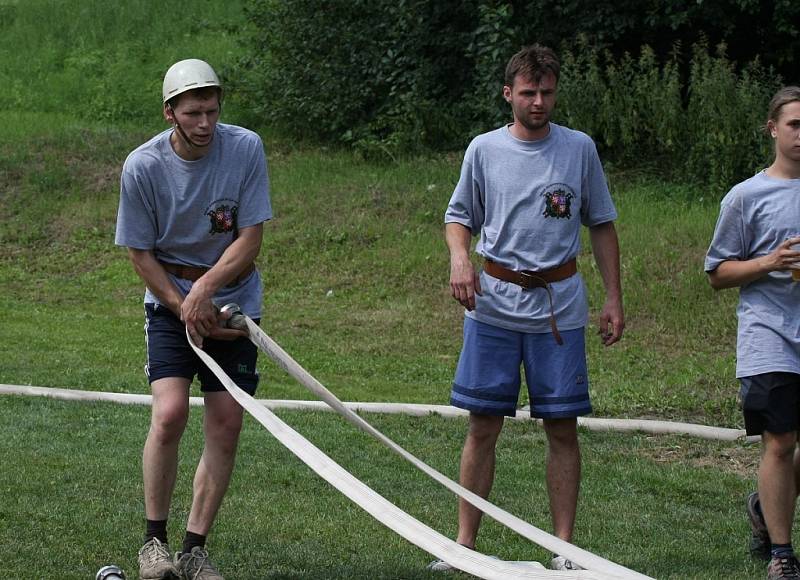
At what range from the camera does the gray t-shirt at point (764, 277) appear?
16.0 feet

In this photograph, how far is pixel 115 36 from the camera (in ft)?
75.9

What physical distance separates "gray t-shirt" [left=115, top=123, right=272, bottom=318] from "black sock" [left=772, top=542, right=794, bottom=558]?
213 cm

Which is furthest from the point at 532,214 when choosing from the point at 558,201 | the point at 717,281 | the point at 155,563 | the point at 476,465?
the point at 155,563

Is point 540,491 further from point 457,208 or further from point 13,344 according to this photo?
point 13,344

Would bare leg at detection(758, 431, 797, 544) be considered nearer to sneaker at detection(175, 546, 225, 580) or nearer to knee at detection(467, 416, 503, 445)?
knee at detection(467, 416, 503, 445)

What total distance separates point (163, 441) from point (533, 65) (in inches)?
77.3

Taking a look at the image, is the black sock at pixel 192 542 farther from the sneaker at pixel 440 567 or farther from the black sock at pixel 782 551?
the black sock at pixel 782 551

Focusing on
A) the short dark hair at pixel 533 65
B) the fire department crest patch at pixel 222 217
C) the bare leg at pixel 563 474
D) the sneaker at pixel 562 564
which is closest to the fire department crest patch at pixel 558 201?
the short dark hair at pixel 533 65

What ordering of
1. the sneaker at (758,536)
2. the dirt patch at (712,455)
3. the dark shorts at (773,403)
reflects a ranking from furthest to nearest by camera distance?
the dirt patch at (712,455)
the sneaker at (758,536)
the dark shorts at (773,403)

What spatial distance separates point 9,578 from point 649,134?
12.4 meters

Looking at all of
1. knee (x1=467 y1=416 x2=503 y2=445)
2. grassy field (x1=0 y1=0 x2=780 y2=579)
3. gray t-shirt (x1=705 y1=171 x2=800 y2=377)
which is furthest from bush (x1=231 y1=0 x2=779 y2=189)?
knee (x1=467 y1=416 x2=503 y2=445)

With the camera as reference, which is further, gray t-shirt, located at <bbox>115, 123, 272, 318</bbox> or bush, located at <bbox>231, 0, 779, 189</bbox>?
bush, located at <bbox>231, 0, 779, 189</bbox>

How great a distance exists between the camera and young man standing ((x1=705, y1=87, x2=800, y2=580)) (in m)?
4.84

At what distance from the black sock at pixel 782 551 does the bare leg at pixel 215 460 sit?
6.72 ft
